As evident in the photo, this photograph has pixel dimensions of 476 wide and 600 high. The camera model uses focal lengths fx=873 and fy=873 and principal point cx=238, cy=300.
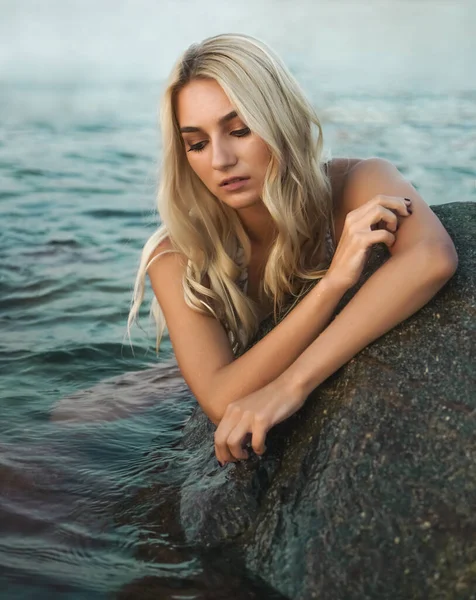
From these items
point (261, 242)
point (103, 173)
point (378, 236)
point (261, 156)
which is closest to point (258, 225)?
point (261, 242)

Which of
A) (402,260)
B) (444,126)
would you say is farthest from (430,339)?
(444,126)

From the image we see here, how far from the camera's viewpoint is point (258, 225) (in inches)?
150

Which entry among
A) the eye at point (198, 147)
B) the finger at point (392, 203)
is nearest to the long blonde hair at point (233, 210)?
the eye at point (198, 147)

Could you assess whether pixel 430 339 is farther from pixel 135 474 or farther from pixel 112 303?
pixel 112 303

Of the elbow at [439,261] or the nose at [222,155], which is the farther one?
the nose at [222,155]

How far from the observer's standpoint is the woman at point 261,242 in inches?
112

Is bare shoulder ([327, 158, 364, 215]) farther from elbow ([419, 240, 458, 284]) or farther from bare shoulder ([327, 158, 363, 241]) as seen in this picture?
elbow ([419, 240, 458, 284])

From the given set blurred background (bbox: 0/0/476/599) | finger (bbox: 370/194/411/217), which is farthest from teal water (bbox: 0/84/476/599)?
finger (bbox: 370/194/411/217)

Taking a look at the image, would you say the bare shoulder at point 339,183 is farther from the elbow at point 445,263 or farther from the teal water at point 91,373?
the elbow at point 445,263

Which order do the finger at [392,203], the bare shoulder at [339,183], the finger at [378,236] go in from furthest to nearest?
1. the bare shoulder at [339,183]
2. the finger at [392,203]
3. the finger at [378,236]

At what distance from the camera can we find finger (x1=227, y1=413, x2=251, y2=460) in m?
2.84

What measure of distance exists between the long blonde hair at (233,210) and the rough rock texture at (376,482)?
76 centimetres

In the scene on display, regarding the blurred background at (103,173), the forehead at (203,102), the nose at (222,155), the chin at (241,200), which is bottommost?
the blurred background at (103,173)

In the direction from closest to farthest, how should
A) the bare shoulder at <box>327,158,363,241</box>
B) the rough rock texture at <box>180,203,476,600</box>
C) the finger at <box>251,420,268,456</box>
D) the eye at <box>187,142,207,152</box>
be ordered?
the rough rock texture at <box>180,203,476,600</box> < the finger at <box>251,420,268,456</box> < the eye at <box>187,142,207,152</box> < the bare shoulder at <box>327,158,363,241</box>
